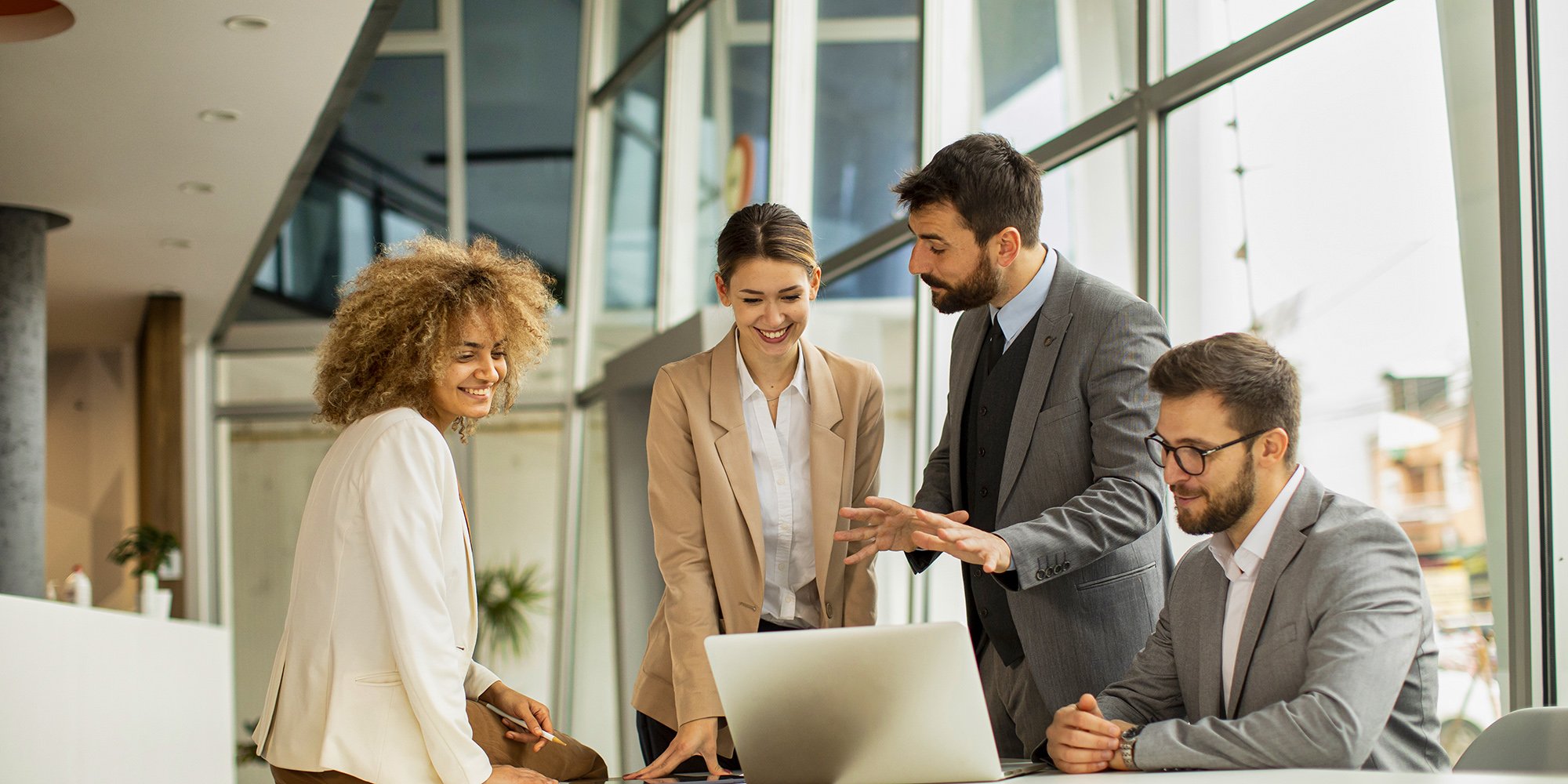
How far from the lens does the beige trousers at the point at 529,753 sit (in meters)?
2.10

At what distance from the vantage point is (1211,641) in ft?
6.58

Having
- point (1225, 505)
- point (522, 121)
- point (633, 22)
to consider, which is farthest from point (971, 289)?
point (522, 121)

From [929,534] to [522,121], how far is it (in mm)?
8885

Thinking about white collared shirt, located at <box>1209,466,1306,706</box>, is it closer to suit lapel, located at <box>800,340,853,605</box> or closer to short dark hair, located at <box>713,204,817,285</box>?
suit lapel, located at <box>800,340,853,605</box>

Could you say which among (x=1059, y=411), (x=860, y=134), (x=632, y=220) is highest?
(x=632, y=220)

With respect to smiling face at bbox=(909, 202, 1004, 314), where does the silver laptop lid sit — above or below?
below

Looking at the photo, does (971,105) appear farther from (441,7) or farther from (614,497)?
(441,7)

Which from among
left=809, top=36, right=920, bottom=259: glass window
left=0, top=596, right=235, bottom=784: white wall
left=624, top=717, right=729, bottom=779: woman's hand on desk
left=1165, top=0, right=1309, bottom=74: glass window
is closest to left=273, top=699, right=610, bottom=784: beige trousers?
left=624, top=717, right=729, bottom=779: woman's hand on desk

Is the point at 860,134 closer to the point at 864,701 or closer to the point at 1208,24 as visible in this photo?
the point at 1208,24

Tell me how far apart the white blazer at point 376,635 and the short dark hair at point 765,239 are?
0.73m

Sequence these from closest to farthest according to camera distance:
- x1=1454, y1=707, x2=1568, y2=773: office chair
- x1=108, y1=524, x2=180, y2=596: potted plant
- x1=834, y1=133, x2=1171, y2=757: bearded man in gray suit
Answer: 1. x1=1454, y1=707, x2=1568, y2=773: office chair
2. x1=834, y1=133, x2=1171, y2=757: bearded man in gray suit
3. x1=108, y1=524, x2=180, y2=596: potted plant

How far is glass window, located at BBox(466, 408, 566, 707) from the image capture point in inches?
385

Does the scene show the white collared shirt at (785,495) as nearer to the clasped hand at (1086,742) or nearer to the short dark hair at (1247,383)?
the clasped hand at (1086,742)

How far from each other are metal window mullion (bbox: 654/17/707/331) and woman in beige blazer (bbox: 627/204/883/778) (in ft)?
16.6
